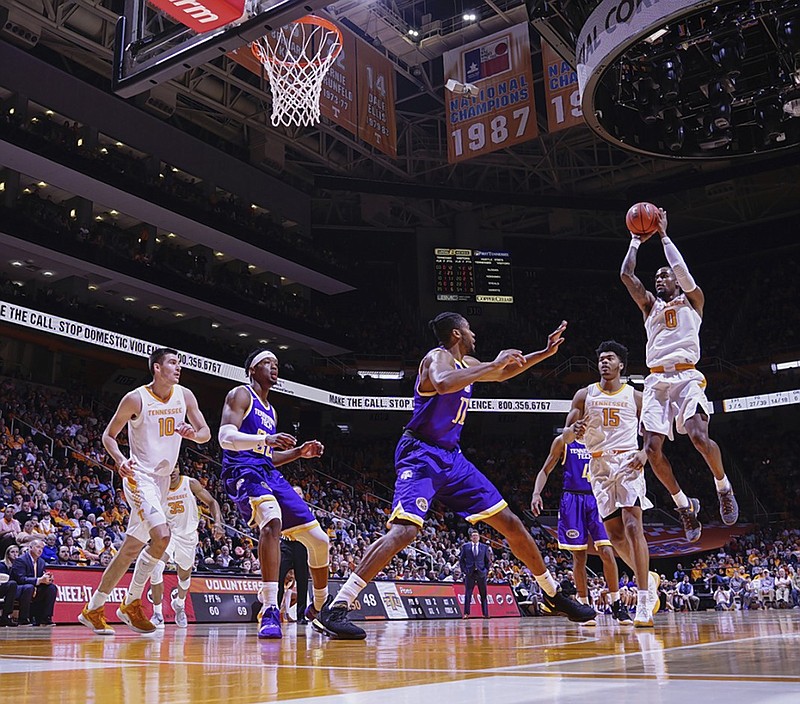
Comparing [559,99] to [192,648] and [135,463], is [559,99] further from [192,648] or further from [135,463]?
[192,648]

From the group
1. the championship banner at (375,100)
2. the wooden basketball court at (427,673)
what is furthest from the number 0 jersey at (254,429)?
the championship banner at (375,100)

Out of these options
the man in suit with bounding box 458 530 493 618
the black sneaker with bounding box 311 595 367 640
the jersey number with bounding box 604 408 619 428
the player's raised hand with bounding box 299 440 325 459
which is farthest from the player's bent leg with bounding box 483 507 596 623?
the man in suit with bounding box 458 530 493 618

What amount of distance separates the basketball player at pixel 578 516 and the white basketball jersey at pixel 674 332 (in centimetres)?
124

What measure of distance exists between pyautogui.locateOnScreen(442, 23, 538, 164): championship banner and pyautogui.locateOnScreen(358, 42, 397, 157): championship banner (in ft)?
4.18

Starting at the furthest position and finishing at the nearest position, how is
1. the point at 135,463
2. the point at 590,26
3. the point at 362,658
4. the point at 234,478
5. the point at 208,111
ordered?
the point at 208,111, the point at 590,26, the point at 135,463, the point at 234,478, the point at 362,658

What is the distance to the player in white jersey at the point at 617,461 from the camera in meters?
6.35

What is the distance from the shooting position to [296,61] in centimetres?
1300

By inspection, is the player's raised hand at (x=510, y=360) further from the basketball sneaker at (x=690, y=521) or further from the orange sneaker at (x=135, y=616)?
the orange sneaker at (x=135, y=616)

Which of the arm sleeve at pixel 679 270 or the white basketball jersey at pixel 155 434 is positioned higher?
the arm sleeve at pixel 679 270

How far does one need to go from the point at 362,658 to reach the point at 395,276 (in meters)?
31.1

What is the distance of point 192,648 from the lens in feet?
14.9

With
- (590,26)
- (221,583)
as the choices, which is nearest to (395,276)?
(221,583)

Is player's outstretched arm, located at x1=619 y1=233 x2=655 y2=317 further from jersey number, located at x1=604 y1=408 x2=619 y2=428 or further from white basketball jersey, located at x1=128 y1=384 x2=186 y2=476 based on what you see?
white basketball jersey, located at x1=128 y1=384 x2=186 y2=476

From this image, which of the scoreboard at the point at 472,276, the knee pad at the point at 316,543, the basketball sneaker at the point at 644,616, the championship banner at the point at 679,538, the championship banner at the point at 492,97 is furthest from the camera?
the scoreboard at the point at 472,276
